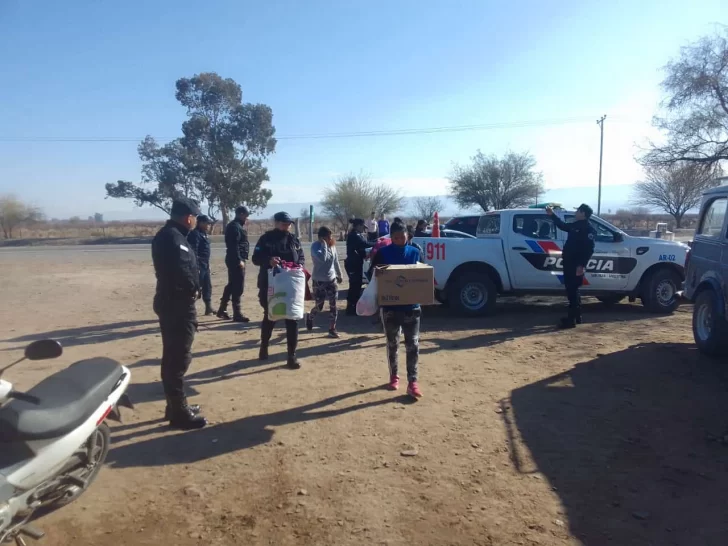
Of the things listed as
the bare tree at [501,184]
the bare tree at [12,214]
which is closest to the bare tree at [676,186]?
the bare tree at [501,184]

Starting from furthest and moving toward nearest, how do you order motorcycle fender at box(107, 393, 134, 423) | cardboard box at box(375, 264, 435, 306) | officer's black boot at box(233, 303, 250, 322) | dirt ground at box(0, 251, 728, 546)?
officer's black boot at box(233, 303, 250, 322)
cardboard box at box(375, 264, 435, 306)
motorcycle fender at box(107, 393, 134, 423)
dirt ground at box(0, 251, 728, 546)

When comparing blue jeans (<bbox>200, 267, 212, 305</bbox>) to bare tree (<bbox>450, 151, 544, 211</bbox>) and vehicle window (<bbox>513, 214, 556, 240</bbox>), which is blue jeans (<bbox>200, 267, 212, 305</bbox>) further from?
bare tree (<bbox>450, 151, 544, 211</bbox>)

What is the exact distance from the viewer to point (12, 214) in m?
53.5

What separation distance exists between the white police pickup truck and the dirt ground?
5.40 ft

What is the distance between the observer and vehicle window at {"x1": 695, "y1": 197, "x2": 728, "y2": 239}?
7246 millimetres

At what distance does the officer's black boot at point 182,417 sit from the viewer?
5.03 m

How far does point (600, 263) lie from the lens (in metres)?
9.93

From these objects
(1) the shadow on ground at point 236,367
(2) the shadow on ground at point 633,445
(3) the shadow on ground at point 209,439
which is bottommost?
(2) the shadow on ground at point 633,445

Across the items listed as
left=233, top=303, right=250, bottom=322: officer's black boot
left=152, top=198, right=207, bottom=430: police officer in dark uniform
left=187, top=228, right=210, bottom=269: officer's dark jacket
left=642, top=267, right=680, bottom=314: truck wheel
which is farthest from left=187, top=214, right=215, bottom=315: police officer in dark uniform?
left=642, top=267, right=680, bottom=314: truck wheel

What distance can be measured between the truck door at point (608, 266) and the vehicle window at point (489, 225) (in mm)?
1639

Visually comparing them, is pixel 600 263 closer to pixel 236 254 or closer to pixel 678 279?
pixel 678 279

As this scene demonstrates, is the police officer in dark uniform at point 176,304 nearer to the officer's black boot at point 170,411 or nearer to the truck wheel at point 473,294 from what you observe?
the officer's black boot at point 170,411

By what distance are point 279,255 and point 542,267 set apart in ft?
17.3

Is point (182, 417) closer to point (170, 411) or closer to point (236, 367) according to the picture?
point (170, 411)
